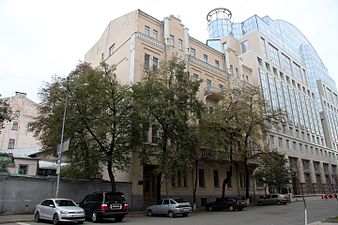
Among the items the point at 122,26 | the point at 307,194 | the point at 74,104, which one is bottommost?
the point at 307,194

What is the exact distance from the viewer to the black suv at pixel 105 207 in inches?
663

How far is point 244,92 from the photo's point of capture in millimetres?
33875

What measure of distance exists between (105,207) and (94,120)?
8069 millimetres

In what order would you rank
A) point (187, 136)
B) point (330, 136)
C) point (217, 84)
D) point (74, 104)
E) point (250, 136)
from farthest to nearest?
1. point (330, 136)
2. point (217, 84)
3. point (250, 136)
4. point (187, 136)
5. point (74, 104)

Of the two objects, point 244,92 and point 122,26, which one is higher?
point 122,26

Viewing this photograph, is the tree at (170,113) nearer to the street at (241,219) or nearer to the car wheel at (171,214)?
the car wheel at (171,214)

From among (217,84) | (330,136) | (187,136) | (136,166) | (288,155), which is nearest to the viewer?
(187,136)

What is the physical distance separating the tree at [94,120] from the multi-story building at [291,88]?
3060 cm

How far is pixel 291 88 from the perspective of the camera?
6372cm

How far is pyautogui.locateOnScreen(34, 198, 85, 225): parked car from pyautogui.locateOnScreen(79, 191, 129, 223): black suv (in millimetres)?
1264

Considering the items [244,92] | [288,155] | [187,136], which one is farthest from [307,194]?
[187,136]

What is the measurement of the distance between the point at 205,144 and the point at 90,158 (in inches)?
448

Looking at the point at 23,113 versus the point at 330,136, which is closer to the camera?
the point at 23,113

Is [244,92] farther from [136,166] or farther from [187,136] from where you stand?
[136,166]
